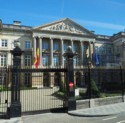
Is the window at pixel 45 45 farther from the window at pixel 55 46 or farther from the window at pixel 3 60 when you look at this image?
the window at pixel 3 60

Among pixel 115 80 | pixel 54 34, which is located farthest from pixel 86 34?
pixel 115 80

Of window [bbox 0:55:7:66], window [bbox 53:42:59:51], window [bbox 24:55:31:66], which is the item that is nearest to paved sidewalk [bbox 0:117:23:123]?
window [bbox 0:55:7:66]

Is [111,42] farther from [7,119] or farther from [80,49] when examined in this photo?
[7,119]

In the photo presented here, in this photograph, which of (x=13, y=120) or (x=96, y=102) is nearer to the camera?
(x=13, y=120)

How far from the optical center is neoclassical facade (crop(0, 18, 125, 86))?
158 ft

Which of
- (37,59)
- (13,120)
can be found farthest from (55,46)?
(13,120)

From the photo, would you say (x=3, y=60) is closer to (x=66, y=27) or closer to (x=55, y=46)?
(x=55, y=46)

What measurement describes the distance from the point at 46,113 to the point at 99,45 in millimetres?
47209

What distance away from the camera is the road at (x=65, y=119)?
441 inches

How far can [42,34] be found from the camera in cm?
4984

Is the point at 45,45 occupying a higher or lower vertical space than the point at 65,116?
higher

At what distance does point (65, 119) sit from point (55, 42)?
4150cm

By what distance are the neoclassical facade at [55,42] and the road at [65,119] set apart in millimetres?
34832

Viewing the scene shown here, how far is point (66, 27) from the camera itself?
52.9 m
